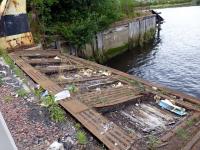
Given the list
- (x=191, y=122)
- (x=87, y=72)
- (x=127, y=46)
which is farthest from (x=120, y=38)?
(x=191, y=122)

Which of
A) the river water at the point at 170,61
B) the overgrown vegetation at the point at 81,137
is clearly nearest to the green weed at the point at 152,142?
the overgrown vegetation at the point at 81,137

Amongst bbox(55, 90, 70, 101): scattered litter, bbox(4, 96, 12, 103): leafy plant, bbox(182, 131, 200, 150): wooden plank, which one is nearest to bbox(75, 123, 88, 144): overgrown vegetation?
bbox(55, 90, 70, 101): scattered litter

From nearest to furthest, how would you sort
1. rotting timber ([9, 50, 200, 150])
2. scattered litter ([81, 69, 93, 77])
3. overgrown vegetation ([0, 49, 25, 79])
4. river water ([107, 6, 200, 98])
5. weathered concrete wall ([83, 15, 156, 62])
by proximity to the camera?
rotting timber ([9, 50, 200, 150]) < overgrown vegetation ([0, 49, 25, 79]) < scattered litter ([81, 69, 93, 77]) < river water ([107, 6, 200, 98]) < weathered concrete wall ([83, 15, 156, 62])

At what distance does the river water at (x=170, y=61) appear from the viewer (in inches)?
579

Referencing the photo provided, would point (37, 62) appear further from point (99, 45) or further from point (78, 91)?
point (99, 45)

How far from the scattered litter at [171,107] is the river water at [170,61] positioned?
6.95 m

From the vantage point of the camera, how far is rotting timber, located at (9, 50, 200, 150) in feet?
15.3

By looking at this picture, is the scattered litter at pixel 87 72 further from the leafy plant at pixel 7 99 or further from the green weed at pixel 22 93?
the leafy plant at pixel 7 99

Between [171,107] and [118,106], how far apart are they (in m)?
1.16

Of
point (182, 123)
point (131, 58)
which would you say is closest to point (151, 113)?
point (182, 123)

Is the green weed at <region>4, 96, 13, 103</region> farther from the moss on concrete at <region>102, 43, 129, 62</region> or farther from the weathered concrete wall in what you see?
the moss on concrete at <region>102, 43, 129, 62</region>

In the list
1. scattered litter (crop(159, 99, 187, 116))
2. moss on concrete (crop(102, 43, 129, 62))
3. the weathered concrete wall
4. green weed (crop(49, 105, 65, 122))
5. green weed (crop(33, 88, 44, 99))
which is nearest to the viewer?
green weed (crop(49, 105, 65, 122))

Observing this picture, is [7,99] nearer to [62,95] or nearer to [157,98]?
[62,95]

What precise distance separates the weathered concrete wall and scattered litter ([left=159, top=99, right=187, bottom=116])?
33.4 ft
